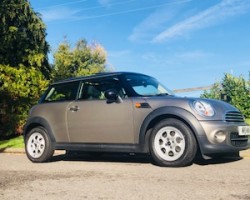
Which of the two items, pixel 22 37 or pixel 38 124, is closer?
pixel 38 124

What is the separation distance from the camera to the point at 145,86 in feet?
24.5

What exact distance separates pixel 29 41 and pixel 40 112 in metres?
9.36

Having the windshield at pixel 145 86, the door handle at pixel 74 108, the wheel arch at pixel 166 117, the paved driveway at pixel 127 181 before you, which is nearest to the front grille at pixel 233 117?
the wheel arch at pixel 166 117

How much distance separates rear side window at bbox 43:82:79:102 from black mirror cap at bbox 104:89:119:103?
0.99 meters

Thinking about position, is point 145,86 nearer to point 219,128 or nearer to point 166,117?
point 166,117

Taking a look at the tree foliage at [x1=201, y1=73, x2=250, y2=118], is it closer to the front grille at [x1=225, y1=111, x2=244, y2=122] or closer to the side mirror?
the front grille at [x1=225, y1=111, x2=244, y2=122]

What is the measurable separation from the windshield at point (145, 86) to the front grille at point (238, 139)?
1.46 m

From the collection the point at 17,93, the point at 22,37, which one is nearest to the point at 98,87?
the point at 17,93

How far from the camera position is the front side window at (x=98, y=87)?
7390 mm

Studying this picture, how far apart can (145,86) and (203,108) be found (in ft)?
4.37

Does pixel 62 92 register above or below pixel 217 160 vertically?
above

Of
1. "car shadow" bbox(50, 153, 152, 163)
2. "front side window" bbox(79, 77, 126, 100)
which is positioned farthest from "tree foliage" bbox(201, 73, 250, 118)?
"front side window" bbox(79, 77, 126, 100)

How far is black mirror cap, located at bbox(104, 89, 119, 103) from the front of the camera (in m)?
7.07

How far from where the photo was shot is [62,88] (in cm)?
834
